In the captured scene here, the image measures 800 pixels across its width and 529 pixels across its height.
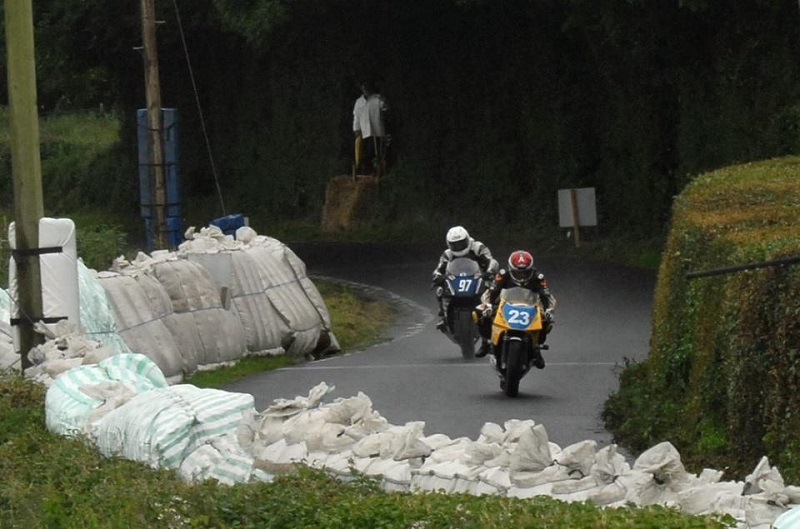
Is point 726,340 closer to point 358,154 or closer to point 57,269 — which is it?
point 57,269

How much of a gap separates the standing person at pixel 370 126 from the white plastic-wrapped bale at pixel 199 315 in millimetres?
17308

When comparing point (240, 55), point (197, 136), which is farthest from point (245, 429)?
point (197, 136)

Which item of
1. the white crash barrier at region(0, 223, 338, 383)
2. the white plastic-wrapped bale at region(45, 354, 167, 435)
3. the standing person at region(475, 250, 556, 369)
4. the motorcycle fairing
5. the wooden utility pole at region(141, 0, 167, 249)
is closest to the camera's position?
the white plastic-wrapped bale at region(45, 354, 167, 435)

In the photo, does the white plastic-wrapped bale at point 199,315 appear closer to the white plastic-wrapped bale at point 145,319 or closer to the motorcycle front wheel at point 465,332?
the white plastic-wrapped bale at point 145,319

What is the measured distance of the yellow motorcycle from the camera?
1672 cm

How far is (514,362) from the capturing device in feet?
54.7

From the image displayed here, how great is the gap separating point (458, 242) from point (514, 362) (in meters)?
3.97

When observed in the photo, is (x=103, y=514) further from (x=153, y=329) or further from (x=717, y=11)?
(x=717, y=11)

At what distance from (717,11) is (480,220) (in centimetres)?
882

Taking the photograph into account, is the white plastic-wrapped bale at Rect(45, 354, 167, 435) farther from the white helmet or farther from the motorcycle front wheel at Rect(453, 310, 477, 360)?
the white helmet

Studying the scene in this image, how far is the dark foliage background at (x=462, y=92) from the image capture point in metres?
27.2

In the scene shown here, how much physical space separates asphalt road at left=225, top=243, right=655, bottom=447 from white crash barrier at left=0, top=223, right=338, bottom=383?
69 centimetres

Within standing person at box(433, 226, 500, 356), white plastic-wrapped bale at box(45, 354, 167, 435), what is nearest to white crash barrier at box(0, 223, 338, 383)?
standing person at box(433, 226, 500, 356)

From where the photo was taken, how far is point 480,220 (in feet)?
114
